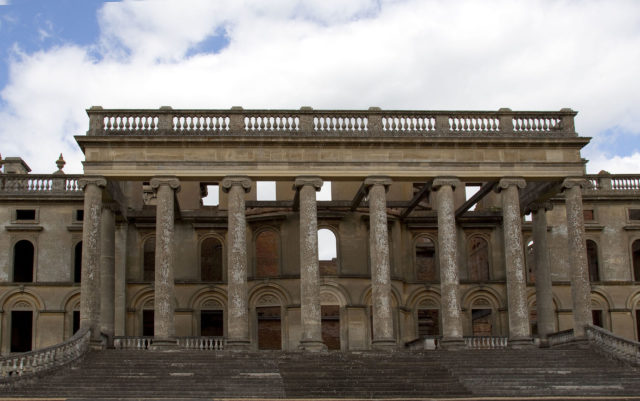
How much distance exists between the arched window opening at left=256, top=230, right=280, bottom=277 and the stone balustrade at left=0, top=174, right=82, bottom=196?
9.47 meters

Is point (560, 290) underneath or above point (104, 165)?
underneath

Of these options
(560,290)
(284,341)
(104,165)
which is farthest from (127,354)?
(560,290)

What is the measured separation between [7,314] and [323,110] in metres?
18.1

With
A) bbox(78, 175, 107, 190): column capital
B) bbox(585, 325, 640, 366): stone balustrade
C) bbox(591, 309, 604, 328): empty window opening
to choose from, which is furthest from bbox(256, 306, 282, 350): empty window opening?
bbox(585, 325, 640, 366): stone balustrade

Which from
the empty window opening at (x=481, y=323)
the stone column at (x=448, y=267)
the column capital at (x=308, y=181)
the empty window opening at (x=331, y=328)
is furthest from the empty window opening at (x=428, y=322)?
the column capital at (x=308, y=181)

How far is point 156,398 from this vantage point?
80.1ft

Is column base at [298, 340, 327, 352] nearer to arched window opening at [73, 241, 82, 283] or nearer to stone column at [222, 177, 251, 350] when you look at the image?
stone column at [222, 177, 251, 350]

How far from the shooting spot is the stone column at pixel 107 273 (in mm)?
35125

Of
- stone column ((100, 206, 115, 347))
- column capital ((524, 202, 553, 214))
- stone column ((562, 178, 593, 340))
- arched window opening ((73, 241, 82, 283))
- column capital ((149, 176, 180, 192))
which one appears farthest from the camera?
arched window opening ((73, 241, 82, 283))

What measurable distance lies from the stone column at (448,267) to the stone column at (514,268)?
206 centimetres

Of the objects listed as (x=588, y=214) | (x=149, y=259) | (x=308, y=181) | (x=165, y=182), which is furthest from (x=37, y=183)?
(x=588, y=214)

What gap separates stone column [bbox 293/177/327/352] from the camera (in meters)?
31.6

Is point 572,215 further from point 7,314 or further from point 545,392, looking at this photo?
point 7,314

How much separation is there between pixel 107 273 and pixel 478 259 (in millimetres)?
21429
